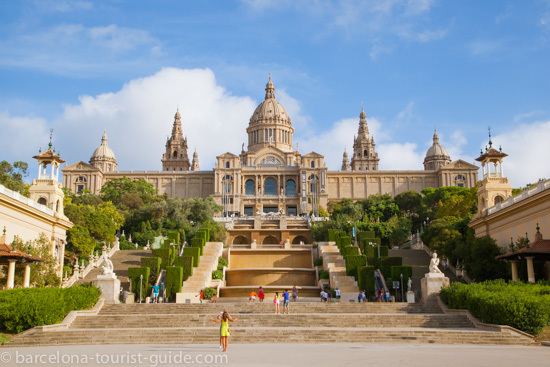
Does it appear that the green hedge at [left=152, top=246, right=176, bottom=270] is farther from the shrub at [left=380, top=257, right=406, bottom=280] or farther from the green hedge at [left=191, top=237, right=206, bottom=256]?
the shrub at [left=380, top=257, right=406, bottom=280]

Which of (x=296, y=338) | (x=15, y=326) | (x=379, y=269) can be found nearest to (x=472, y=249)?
(x=379, y=269)

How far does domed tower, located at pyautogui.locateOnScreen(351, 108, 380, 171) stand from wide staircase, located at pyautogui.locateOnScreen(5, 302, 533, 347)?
10090cm

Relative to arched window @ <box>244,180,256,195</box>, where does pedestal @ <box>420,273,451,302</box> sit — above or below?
below

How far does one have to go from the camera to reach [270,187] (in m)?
110

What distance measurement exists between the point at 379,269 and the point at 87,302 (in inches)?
760

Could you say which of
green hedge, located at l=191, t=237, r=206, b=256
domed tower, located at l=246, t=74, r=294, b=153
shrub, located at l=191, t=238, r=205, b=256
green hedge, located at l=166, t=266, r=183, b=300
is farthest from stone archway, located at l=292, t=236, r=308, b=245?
domed tower, located at l=246, t=74, r=294, b=153

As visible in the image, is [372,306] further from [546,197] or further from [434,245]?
[434,245]

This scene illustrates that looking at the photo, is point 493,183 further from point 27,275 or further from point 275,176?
point 275,176

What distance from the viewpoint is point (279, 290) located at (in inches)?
1686

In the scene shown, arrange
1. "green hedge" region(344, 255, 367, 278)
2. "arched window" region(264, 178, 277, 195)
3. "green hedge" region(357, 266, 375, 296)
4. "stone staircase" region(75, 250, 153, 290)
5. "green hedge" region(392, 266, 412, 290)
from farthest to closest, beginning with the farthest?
1. "arched window" region(264, 178, 277, 195)
2. "stone staircase" region(75, 250, 153, 290)
3. "green hedge" region(344, 255, 367, 278)
4. "green hedge" region(357, 266, 375, 296)
5. "green hedge" region(392, 266, 412, 290)

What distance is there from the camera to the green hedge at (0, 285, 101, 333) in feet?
80.6

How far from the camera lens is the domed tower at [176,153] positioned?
452 feet

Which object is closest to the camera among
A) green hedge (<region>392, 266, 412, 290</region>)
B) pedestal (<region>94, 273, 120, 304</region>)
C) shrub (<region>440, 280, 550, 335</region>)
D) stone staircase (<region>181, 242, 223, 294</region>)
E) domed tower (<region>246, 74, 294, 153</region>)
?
shrub (<region>440, 280, 550, 335</region>)

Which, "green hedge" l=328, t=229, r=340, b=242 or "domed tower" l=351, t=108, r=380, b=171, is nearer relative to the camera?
"green hedge" l=328, t=229, r=340, b=242
